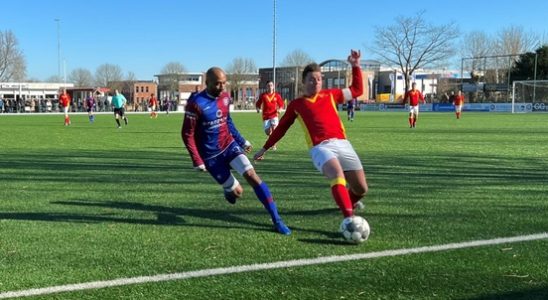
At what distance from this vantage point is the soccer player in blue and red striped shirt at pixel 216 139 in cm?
583

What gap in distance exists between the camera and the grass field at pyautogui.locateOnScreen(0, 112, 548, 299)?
3.91 m

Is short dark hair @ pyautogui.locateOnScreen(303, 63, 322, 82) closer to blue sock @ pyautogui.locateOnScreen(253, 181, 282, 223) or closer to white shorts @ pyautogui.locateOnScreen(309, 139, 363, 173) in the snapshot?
white shorts @ pyautogui.locateOnScreen(309, 139, 363, 173)

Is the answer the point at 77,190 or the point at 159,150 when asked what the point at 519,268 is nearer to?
the point at 77,190

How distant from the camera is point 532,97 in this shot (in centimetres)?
5403

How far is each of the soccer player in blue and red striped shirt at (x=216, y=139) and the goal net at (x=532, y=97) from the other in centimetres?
5272

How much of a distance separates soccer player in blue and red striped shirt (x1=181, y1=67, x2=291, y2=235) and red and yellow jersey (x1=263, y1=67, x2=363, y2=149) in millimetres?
626

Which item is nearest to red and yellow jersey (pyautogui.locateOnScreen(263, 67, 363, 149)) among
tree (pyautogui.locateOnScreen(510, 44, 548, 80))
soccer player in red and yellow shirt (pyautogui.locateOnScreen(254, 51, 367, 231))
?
A: soccer player in red and yellow shirt (pyautogui.locateOnScreen(254, 51, 367, 231))

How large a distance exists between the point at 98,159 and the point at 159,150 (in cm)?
266

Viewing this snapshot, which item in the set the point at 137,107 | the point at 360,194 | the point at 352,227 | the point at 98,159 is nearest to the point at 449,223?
the point at 360,194

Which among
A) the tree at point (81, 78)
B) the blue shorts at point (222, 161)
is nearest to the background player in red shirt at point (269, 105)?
the blue shorts at point (222, 161)

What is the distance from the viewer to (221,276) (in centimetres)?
414

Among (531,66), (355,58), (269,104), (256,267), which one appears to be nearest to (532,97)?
(531,66)

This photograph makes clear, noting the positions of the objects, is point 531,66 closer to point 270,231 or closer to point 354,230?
point 270,231

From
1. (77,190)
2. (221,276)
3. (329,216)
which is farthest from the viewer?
(77,190)
